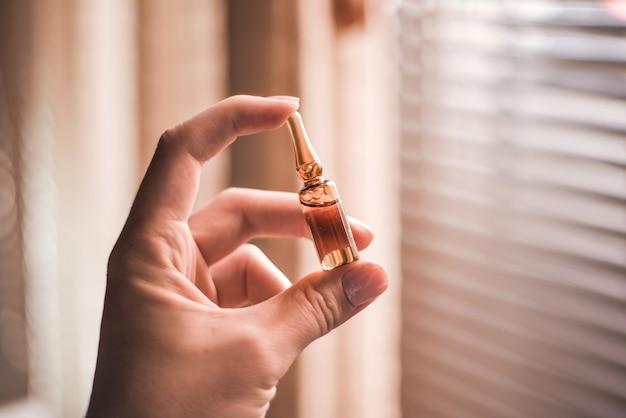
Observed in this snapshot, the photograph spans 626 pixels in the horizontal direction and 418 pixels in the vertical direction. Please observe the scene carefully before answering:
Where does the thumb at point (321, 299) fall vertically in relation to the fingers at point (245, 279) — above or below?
above

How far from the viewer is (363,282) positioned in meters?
0.64

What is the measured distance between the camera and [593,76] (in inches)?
36.4

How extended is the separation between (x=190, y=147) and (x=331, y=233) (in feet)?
0.53

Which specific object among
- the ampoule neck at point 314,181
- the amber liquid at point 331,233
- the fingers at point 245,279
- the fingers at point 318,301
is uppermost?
Answer: the ampoule neck at point 314,181

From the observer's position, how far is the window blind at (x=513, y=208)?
0.94 m

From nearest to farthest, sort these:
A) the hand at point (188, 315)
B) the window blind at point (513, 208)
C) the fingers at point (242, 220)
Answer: the hand at point (188, 315) → the fingers at point (242, 220) → the window blind at point (513, 208)

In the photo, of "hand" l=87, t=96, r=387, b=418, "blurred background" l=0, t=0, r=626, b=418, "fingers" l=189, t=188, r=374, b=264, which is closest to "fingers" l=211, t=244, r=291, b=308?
"fingers" l=189, t=188, r=374, b=264

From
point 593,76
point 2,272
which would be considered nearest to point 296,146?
point 593,76

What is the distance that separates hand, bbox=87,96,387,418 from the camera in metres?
0.62

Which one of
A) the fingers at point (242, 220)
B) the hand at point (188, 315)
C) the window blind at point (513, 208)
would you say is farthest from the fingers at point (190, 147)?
the window blind at point (513, 208)

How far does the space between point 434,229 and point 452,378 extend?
0.81ft

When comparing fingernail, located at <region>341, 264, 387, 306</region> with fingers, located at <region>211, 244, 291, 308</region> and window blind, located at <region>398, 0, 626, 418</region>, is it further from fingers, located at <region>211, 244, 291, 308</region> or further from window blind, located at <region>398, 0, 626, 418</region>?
window blind, located at <region>398, 0, 626, 418</region>

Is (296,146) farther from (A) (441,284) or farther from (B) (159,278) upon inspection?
(A) (441,284)

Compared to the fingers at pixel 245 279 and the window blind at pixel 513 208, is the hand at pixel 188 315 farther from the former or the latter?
the window blind at pixel 513 208
